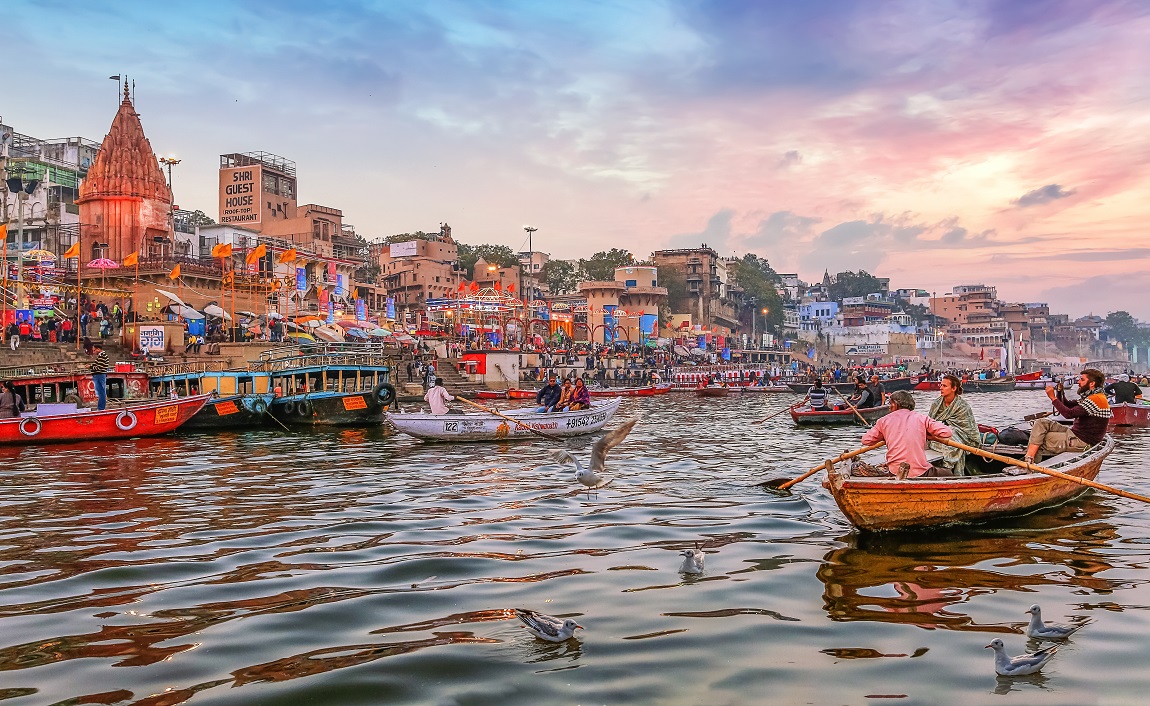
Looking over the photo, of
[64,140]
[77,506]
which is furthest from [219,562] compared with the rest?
[64,140]

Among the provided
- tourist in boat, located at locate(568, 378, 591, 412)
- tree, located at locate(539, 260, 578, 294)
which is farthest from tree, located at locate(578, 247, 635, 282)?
tourist in boat, located at locate(568, 378, 591, 412)

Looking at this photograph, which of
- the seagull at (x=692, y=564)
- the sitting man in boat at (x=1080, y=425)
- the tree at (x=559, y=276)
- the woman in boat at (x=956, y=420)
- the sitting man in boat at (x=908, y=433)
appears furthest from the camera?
the tree at (x=559, y=276)

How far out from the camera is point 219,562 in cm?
770

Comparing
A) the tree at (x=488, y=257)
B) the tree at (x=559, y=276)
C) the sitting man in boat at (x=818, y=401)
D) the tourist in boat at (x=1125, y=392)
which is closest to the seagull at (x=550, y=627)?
the sitting man in boat at (x=818, y=401)

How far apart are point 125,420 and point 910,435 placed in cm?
1919

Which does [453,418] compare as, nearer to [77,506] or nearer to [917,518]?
[77,506]

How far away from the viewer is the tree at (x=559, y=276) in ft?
294

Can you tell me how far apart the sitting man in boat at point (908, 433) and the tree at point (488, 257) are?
68.4 metres

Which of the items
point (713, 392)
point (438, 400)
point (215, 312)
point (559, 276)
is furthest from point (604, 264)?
point (438, 400)

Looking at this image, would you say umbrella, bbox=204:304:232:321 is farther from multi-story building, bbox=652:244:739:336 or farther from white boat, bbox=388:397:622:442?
multi-story building, bbox=652:244:739:336

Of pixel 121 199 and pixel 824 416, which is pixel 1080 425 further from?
pixel 121 199

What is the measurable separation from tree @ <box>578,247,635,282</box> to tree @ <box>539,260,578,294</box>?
149cm

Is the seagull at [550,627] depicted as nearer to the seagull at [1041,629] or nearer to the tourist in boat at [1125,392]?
the seagull at [1041,629]

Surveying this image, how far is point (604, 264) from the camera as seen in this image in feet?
293
